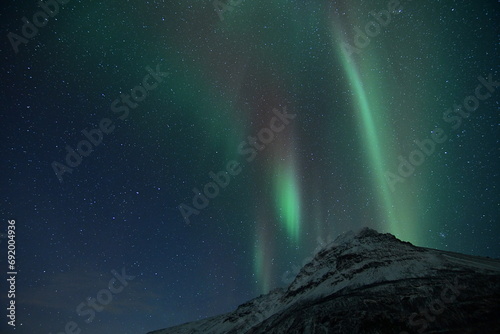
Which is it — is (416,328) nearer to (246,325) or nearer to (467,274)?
(467,274)

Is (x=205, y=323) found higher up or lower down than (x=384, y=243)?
higher up

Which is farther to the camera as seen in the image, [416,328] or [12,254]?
[416,328]

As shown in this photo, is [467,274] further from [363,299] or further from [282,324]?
[282,324]

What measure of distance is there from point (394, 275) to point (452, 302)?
15.9 metres

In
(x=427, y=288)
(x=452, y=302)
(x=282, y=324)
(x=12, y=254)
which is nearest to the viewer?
(x=12, y=254)

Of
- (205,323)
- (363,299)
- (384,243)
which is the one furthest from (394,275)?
(205,323)

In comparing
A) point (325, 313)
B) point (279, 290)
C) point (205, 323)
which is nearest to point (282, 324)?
point (325, 313)

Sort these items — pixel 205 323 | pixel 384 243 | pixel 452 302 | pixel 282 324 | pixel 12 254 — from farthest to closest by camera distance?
pixel 205 323 < pixel 384 243 < pixel 282 324 < pixel 452 302 < pixel 12 254

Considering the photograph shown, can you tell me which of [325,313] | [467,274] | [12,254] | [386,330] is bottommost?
[467,274]

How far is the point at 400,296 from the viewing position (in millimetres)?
46625

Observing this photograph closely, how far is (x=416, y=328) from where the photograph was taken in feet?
129

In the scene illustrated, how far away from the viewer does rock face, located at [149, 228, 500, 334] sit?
38812 millimetres

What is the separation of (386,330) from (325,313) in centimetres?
1160

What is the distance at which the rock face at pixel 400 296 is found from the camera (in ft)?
127
